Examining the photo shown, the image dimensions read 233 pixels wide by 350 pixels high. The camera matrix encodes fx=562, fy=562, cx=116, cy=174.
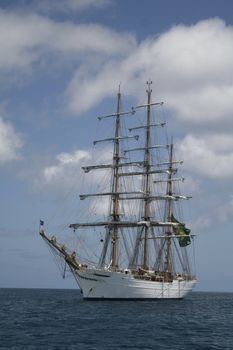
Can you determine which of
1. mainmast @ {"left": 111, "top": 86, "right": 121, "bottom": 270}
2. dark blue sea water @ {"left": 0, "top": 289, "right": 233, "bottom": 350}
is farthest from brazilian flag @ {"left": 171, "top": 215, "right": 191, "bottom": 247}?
dark blue sea water @ {"left": 0, "top": 289, "right": 233, "bottom": 350}

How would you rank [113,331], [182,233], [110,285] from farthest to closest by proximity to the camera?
[182,233] < [110,285] < [113,331]

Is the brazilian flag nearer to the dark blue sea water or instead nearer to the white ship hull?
the white ship hull

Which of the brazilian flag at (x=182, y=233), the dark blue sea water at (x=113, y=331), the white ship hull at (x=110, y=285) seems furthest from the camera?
the brazilian flag at (x=182, y=233)

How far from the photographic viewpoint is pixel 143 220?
8969 centimetres

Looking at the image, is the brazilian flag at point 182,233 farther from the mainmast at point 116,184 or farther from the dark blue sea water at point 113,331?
the dark blue sea water at point 113,331

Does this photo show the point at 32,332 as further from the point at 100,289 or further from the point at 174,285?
the point at 174,285

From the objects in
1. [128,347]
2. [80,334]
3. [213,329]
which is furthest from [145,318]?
[128,347]

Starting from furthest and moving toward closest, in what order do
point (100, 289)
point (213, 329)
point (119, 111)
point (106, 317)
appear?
point (119, 111) < point (100, 289) < point (106, 317) < point (213, 329)

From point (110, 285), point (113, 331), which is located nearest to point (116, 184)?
point (110, 285)

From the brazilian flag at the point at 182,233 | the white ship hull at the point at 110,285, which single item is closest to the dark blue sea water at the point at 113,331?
the white ship hull at the point at 110,285

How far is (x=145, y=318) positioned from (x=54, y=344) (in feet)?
63.6

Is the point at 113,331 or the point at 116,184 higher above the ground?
the point at 116,184

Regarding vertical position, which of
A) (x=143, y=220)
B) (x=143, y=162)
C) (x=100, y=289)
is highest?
(x=143, y=162)

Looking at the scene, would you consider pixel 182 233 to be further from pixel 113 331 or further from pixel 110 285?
pixel 113 331
